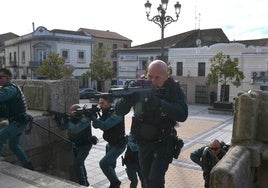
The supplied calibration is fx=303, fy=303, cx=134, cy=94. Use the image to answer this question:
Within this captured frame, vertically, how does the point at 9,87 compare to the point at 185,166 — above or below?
above

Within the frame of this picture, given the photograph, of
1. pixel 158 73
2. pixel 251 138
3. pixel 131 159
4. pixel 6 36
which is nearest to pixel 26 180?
pixel 131 159

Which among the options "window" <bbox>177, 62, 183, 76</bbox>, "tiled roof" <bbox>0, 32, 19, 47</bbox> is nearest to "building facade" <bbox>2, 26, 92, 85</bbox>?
"window" <bbox>177, 62, 183, 76</bbox>

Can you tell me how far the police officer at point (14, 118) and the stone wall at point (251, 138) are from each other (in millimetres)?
2997

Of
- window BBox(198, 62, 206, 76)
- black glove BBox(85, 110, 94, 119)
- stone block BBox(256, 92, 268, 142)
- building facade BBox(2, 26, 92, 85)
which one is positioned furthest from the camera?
building facade BBox(2, 26, 92, 85)

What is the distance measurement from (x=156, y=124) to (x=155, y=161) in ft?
1.36

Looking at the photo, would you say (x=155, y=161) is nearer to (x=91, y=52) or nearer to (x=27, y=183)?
(x=27, y=183)

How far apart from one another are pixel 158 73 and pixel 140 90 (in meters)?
0.29

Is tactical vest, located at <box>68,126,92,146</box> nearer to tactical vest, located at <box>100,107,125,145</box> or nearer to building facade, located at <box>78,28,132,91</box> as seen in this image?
tactical vest, located at <box>100,107,125,145</box>

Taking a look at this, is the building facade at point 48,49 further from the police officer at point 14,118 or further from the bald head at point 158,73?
the bald head at point 158,73

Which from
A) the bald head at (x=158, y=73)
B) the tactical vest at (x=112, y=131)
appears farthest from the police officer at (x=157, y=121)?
the tactical vest at (x=112, y=131)

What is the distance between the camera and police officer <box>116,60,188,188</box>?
3328mm

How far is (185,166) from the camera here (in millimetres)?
7727

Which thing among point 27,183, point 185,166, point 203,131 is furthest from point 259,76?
point 27,183

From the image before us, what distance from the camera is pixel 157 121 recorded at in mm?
3359
